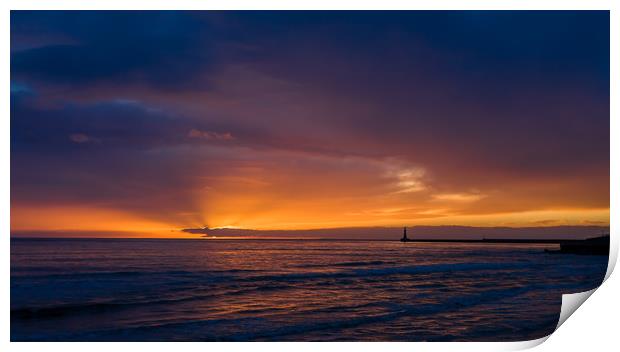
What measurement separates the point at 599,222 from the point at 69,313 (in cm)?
602

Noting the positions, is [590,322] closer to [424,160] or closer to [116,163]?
[424,160]

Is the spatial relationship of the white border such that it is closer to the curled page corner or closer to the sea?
the curled page corner

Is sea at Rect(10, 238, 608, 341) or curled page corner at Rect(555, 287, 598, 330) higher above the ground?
curled page corner at Rect(555, 287, 598, 330)

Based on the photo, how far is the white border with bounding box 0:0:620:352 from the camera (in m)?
4.13

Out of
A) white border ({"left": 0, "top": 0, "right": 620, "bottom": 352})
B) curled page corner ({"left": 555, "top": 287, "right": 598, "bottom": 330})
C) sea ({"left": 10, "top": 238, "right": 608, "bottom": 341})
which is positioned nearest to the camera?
white border ({"left": 0, "top": 0, "right": 620, "bottom": 352})

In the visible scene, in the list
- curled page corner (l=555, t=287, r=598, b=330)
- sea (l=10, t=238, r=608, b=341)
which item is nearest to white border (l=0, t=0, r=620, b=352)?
curled page corner (l=555, t=287, r=598, b=330)

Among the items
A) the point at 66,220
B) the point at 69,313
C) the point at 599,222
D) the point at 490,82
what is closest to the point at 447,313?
the point at 599,222
